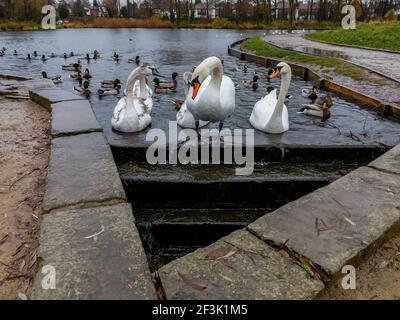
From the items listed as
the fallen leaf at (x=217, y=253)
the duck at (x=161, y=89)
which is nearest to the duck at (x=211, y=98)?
the fallen leaf at (x=217, y=253)

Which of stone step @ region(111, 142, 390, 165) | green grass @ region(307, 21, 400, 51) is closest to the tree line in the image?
green grass @ region(307, 21, 400, 51)

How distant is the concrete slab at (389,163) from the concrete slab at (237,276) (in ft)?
6.70

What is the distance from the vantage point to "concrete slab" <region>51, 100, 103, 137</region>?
5.14 metres

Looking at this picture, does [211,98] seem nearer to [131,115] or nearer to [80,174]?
[131,115]

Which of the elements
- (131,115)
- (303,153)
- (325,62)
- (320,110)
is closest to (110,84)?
(131,115)

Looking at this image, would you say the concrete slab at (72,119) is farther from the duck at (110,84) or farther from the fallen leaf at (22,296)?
the duck at (110,84)

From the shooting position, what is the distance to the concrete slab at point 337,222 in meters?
2.71

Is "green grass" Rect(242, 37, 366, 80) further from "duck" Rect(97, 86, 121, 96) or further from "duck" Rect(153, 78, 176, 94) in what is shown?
"duck" Rect(97, 86, 121, 96)

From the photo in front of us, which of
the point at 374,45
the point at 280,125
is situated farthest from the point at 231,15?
the point at 280,125

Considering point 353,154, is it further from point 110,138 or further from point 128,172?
point 110,138

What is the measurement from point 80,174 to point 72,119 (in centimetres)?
215

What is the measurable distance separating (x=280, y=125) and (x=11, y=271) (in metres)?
4.73

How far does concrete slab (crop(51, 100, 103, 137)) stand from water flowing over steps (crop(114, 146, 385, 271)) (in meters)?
0.75
